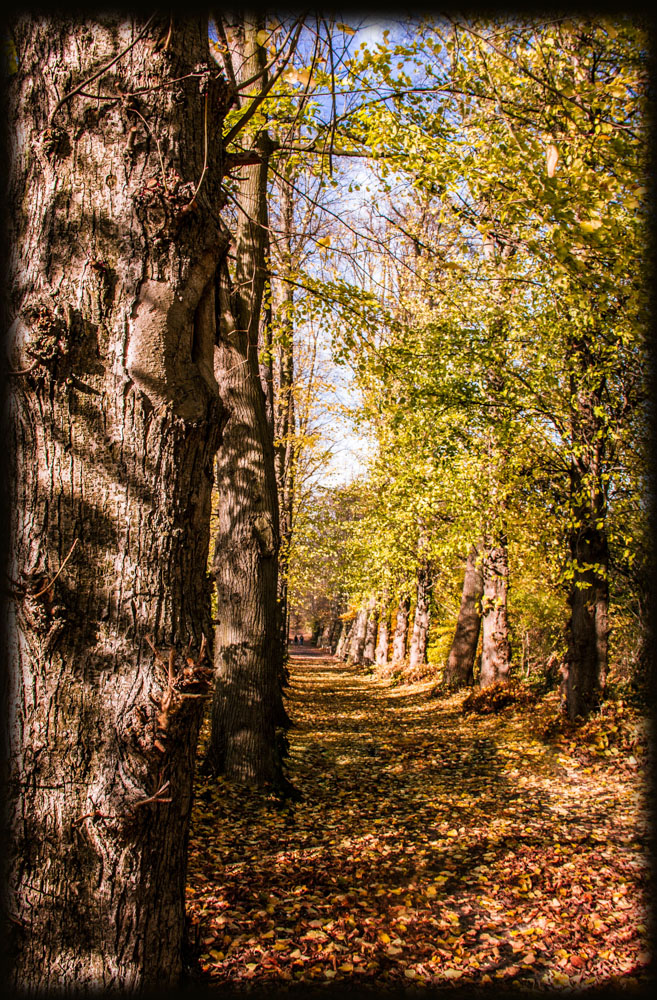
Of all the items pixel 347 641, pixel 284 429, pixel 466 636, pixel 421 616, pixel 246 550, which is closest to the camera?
pixel 246 550

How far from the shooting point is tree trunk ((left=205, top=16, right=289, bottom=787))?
627cm

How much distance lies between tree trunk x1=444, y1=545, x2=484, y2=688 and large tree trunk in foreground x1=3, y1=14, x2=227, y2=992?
13.2m

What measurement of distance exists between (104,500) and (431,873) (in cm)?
424

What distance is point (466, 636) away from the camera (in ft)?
50.3

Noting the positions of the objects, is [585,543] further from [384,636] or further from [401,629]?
[384,636]

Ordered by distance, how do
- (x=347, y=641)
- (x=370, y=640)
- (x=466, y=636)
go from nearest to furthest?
(x=466, y=636) → (x=370, y=640) → (x=347, y=641)

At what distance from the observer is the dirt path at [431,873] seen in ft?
11.1

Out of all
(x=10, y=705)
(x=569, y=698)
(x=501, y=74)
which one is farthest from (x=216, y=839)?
(x=501, y=74)

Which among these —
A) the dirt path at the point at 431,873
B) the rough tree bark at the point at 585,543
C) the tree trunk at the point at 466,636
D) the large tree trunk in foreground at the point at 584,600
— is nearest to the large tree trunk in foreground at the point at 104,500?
the dirt path at the point at 431,873

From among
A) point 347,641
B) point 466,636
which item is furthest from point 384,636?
point 347,641

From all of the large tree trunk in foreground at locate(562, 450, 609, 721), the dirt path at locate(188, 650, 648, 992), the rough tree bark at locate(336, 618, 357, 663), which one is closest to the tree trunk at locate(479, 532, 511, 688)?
the large tree trunk in foreground at locate(562, 450, 609, 721)

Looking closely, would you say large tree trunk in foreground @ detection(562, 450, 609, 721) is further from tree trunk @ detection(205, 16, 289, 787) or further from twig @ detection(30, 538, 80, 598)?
twig @ detection(30, 538, 80, 598)

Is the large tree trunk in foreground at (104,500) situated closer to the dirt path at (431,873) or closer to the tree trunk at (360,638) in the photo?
the dirt path at (431,873)

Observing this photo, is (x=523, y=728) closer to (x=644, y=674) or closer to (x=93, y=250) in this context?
(x=644, y=674)
